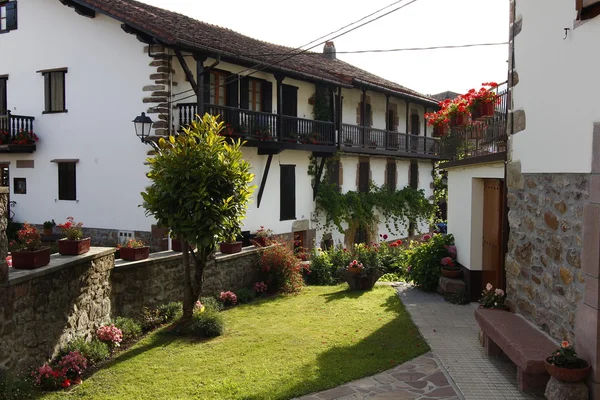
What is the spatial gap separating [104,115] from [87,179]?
1811 mm

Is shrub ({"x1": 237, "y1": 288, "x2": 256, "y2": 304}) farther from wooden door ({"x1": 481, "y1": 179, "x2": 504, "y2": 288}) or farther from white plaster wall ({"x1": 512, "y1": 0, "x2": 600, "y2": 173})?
white plaster wall ({"x1": 512, "y1": 0, "x2": 600, "y2": 173})

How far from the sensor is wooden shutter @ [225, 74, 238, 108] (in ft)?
46.9

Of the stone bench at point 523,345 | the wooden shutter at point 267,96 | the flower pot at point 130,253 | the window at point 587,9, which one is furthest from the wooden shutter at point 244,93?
the window at point 587,9

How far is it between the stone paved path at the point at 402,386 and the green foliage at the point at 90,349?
121 inches

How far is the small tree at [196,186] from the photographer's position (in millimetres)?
8023

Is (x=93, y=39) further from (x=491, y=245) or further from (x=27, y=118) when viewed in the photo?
(x=491, y=245)

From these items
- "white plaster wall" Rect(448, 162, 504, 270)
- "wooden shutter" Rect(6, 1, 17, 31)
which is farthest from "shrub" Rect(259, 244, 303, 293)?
"wooden shutter" Rect(6, 1, 17, 31)

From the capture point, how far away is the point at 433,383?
587 centimetres

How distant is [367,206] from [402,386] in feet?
46.7

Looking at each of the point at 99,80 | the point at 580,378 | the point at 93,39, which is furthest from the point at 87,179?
the point at 580,378

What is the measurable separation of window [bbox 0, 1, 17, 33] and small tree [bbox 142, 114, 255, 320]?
10.2 meters

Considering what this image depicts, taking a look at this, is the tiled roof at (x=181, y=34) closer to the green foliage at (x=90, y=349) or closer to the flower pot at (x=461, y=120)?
the flower pot at (x=461, y=120)

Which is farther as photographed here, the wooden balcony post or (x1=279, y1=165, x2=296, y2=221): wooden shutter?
(x1=279, y1=165, x2=296, y2=221): wooden shutter

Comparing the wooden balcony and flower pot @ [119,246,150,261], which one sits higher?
the wooden balcony
